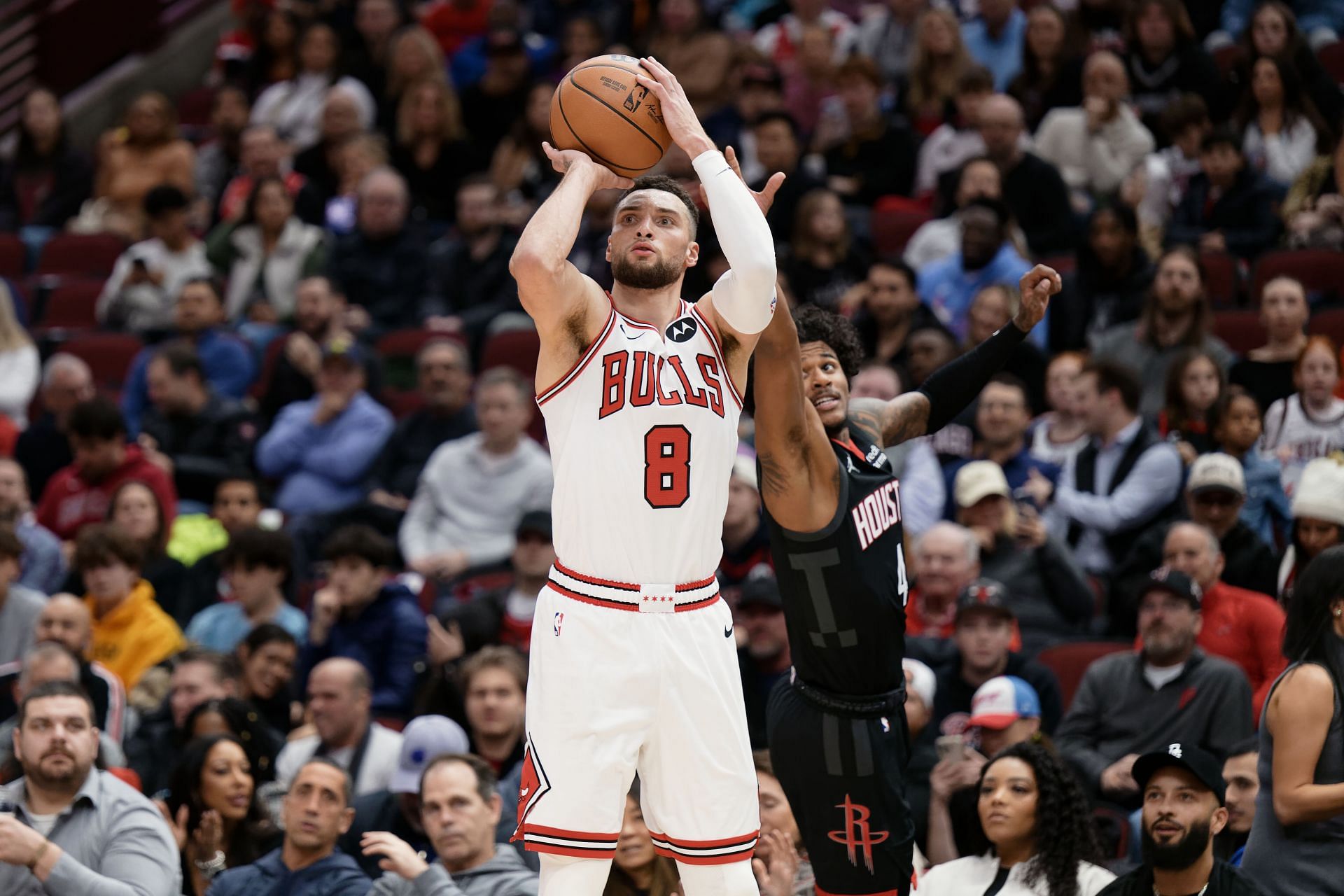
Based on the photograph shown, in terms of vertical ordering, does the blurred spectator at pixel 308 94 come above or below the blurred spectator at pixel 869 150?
below

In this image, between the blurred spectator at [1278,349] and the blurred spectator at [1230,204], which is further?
the blurred spectator at [1230,204]

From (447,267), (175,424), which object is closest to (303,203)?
(447,267)

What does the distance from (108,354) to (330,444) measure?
2587 millimetres

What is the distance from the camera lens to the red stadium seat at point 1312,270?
10.7m

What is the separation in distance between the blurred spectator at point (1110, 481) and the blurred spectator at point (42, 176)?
30.1 ft

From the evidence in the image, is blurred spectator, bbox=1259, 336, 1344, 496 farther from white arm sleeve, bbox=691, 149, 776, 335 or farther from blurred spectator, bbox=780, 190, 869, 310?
white arm sleeve, bbox=691, 149, 776, 335

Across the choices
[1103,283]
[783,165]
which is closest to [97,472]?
[783,165]

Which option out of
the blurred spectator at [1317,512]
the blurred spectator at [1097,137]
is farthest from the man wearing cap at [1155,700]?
the blurred spectator at [1097,137]

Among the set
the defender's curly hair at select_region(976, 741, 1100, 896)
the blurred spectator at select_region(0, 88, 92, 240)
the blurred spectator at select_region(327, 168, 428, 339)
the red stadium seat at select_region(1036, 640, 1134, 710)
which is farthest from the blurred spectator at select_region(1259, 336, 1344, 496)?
the blurred spectator at select_region(0, 88, 92, 240)

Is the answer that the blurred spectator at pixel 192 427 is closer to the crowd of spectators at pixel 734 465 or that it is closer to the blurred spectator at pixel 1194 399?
the crowd of spectators at pixel 734 465

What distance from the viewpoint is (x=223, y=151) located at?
15.2 m

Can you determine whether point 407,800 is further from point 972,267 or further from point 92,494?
point 972,267

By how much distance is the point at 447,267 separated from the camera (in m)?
13.0

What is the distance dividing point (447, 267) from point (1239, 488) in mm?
6148
